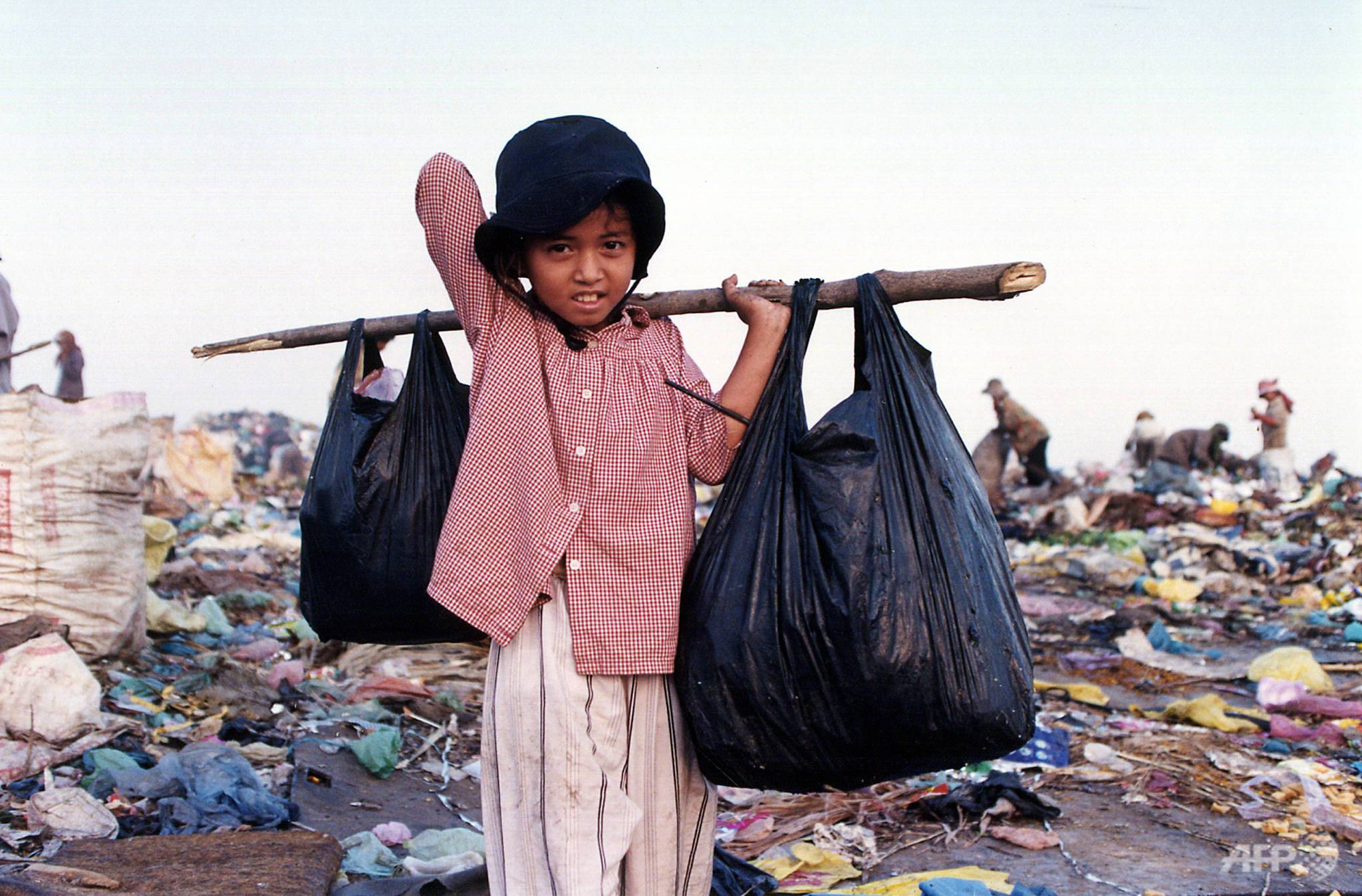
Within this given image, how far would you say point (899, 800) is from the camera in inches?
150

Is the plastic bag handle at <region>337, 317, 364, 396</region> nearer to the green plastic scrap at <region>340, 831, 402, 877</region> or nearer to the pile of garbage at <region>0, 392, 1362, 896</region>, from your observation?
the pile of garbage at <region>0, 392, 1362, 896</region>

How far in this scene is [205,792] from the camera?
330 cm

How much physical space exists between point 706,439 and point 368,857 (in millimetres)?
1850

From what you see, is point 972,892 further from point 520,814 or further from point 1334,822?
point 1334,822

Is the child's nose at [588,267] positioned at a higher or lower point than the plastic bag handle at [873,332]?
higher

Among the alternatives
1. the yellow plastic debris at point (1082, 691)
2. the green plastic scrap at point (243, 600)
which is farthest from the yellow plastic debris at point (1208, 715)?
the green plastic scrap at point (243, 600)

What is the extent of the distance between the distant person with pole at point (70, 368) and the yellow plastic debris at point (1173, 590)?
10.7 m

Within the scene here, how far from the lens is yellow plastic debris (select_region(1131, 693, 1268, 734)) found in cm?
488

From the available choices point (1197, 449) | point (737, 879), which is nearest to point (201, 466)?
point (737, 879)

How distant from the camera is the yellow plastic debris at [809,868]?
310 centimetres

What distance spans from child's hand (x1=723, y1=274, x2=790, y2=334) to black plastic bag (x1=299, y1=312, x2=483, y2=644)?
616 millimetres

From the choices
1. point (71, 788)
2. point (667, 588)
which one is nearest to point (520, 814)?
point (667, 588)

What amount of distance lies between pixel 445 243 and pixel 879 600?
92 centimetres

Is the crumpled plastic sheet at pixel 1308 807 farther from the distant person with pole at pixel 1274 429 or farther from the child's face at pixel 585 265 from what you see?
the distant person with pole at pixel 1274 429
